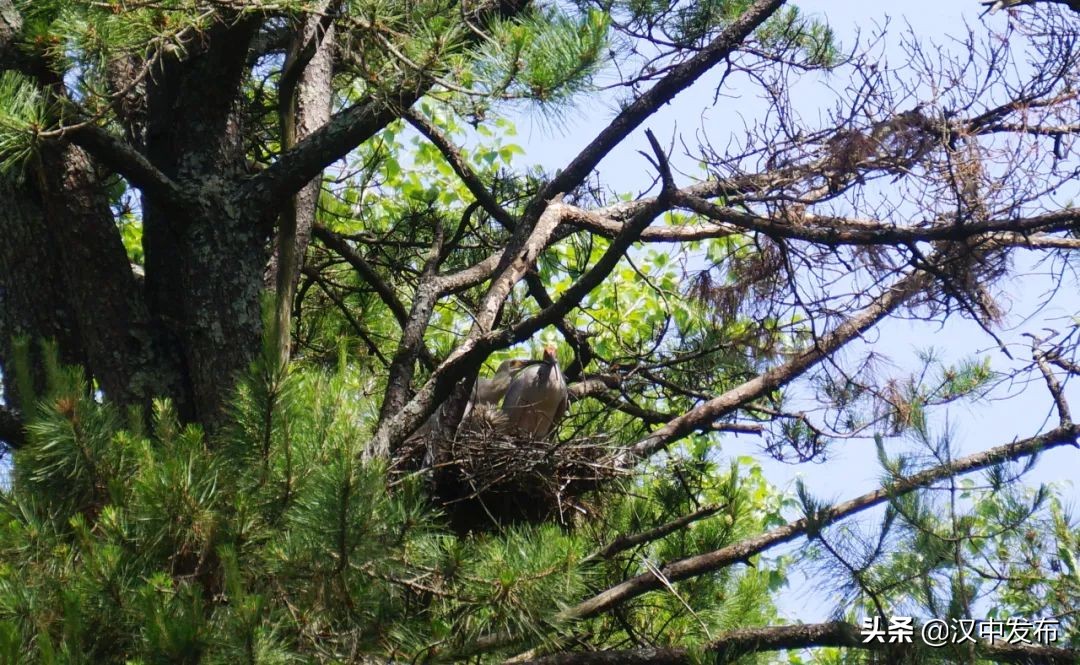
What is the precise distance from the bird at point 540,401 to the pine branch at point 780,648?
1.33 metres

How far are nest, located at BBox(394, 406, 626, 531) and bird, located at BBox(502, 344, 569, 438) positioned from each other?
0.75 feet

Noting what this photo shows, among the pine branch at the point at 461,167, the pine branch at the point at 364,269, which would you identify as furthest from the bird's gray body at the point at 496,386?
the pine branch at the point at 461,167

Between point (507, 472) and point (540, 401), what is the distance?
68cm

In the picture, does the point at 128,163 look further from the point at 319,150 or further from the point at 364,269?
the point at 364,269

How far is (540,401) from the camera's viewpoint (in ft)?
16.8

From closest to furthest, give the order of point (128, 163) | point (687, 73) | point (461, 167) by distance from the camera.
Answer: point (128, 163) < point (687, 73) < point (461, 167)

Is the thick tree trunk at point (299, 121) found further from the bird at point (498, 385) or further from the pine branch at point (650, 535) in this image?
the bird at point (498, 385)

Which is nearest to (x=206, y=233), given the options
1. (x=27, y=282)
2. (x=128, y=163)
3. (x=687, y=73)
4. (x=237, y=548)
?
(x=128, y=163)

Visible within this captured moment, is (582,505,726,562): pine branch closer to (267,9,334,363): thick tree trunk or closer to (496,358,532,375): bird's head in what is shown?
(267,9,334,363): thick tree trunk

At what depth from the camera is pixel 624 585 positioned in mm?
4070

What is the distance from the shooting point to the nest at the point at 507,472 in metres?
4.46

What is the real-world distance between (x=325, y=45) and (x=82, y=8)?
4.56 feet

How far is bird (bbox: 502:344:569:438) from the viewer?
16.6 ft

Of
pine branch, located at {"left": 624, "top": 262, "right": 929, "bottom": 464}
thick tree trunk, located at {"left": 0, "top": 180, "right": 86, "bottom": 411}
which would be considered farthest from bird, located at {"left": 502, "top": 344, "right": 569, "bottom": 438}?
thick tree trunk, located at {"left": 0, "top": 180, "right": 86, "bottom": 411}
